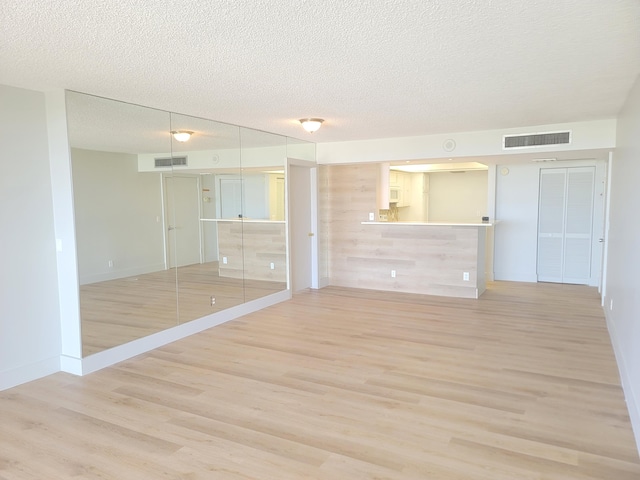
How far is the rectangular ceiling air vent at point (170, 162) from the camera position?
4.66 m

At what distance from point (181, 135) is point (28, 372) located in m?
2.76

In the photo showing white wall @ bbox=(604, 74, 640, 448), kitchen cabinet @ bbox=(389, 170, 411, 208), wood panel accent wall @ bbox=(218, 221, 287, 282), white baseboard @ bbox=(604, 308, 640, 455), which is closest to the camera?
white baseboard @ bbox=(604, 308, 640, 455)

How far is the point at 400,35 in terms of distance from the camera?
2.50 m

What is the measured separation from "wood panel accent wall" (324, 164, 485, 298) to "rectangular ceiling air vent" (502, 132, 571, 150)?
139cm

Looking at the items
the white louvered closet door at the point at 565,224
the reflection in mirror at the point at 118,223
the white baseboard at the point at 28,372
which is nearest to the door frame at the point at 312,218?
the reflection in mirror at the point at 118,223

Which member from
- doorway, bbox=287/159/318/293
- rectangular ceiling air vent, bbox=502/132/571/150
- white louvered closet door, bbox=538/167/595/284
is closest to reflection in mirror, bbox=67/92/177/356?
doorway, bbox=287/159/318/293

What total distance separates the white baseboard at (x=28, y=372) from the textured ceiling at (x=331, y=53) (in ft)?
7.63

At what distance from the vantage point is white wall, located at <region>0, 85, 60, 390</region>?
3475 mm

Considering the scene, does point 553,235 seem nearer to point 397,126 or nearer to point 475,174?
point 475,174

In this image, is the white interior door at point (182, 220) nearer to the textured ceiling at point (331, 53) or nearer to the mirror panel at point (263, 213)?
the mirror panel at point (263, 213)

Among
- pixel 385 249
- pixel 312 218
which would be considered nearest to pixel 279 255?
pixel 312 218

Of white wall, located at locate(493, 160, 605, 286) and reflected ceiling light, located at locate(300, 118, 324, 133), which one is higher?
reflected ceiling light, located at locate(300, 118, 324, 133)

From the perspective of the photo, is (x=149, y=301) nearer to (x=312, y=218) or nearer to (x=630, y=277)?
(x=312, y=218)

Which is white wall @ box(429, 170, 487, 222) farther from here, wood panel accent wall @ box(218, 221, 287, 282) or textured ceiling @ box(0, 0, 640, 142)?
textured ceiling @ box(0, 0, 640, 142)
